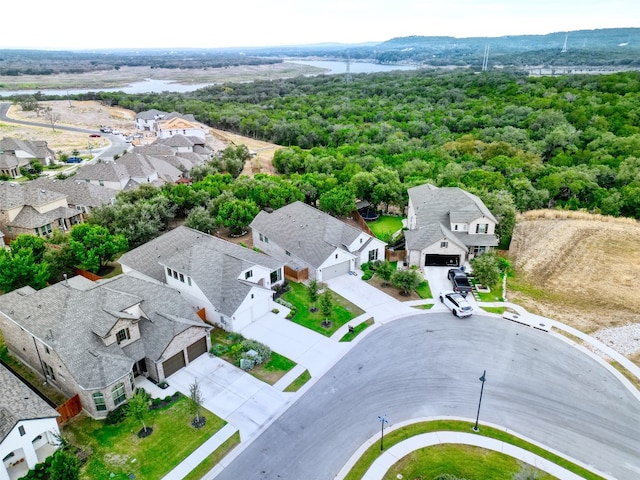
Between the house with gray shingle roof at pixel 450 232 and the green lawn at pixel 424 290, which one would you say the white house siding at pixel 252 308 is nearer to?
the green lawn at pixel 424 290

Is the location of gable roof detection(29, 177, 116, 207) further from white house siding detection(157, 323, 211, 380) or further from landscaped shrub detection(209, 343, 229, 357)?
landscaped shrub detection(209, 343, 229, 357)


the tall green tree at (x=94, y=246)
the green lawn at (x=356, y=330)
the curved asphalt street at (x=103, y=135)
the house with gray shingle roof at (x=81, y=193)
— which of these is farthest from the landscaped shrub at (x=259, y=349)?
the curved asphalt street at (x=103, y=135)

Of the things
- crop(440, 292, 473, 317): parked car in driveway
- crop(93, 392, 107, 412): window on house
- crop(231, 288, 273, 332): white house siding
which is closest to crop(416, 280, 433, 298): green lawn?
crop(440, 292, 473, 317): parked car in driveway

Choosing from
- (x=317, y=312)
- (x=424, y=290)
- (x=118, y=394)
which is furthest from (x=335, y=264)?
(x=118, y=394)

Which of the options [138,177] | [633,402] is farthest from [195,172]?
[633,402]

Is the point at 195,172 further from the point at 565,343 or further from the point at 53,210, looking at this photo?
the point at 565,343

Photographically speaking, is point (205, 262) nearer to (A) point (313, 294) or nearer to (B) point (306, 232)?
(A) point (313, 294)

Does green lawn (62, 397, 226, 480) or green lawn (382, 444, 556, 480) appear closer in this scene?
green lawn (382, 444, 556, 480)
